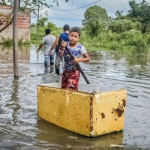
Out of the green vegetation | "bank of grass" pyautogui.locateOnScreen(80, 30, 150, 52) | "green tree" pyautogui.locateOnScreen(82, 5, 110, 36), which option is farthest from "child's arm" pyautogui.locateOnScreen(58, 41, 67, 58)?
"green tree" pyautogui.locateOnScreen(82, 5, 110, 36)

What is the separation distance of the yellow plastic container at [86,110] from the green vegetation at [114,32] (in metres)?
18.9

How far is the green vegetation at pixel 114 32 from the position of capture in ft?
100.0

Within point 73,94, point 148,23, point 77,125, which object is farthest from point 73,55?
point 148,23

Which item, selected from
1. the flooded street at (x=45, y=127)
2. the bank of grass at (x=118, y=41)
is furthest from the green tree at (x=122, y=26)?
the flooded street at (x=45, y=127)

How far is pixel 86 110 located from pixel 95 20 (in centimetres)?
3975

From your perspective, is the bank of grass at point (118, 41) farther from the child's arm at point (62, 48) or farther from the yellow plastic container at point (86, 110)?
the yellow plastic container at point (86, 110)

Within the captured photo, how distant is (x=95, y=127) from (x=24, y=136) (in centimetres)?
103

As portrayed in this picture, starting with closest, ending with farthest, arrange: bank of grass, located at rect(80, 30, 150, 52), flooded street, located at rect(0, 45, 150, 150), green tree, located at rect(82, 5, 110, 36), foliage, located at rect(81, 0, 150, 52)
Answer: flooded street, located at rect(0, 45, 150, 150)
bank of grass, located at rect(80, 30, 150, 52)
foliage, located at rect(81, 0, 150, 52)
green tree, located at rect(82, 5, 110, 36)

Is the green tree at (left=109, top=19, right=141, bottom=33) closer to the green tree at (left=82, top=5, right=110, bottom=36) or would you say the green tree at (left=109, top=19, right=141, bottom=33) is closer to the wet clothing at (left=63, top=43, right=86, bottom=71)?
the green tree at (left=82, top=5, right=110, bottom=36)

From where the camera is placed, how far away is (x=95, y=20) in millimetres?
43656

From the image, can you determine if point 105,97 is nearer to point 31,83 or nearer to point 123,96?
point 123,96

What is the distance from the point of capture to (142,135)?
5.00m

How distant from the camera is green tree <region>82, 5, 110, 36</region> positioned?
37.6 meters

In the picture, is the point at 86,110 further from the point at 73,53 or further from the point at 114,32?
the point at 114,32
